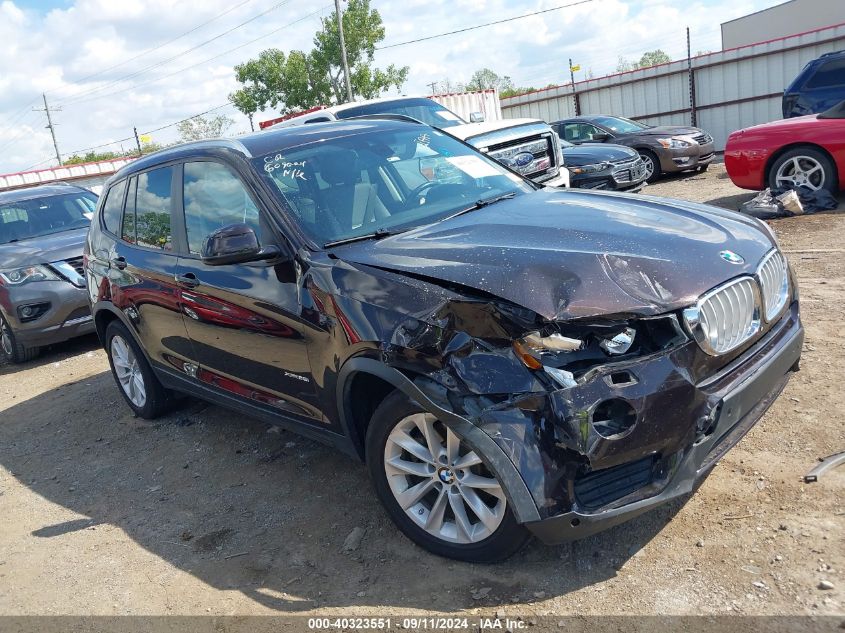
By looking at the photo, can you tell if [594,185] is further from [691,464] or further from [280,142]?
[691,464]

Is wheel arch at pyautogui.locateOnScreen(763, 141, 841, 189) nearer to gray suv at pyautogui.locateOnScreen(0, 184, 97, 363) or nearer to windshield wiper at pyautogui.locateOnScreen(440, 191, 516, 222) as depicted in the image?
windshield wiper at pyautogui.locateOnScreen(440, 191, 516, 222)

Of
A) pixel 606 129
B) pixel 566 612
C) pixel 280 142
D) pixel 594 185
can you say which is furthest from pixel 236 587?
pixel 606 129

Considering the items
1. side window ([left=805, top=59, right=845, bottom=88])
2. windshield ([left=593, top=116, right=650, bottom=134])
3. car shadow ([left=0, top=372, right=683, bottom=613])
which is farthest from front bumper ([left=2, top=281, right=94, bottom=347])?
side window ([left=805, top=59, right=845, bottom=88])

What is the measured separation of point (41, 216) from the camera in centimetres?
907

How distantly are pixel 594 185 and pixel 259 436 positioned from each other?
7.77 metres

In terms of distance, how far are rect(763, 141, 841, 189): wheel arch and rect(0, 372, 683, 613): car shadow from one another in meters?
7.20

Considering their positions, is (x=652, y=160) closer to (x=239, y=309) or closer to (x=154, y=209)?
(x=154, y=209)

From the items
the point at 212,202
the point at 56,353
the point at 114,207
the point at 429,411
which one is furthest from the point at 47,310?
the point at 429,411

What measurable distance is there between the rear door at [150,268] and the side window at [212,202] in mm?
211

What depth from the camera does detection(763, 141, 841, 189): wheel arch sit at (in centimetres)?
878

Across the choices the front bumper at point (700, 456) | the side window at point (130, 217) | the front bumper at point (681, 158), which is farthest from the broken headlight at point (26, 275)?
the front bumper at point (681, 158)

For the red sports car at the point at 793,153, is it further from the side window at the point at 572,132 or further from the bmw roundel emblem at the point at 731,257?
the bmw roundel emblem at the point at 731,257

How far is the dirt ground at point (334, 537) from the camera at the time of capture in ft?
9.35

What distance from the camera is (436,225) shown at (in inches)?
144
